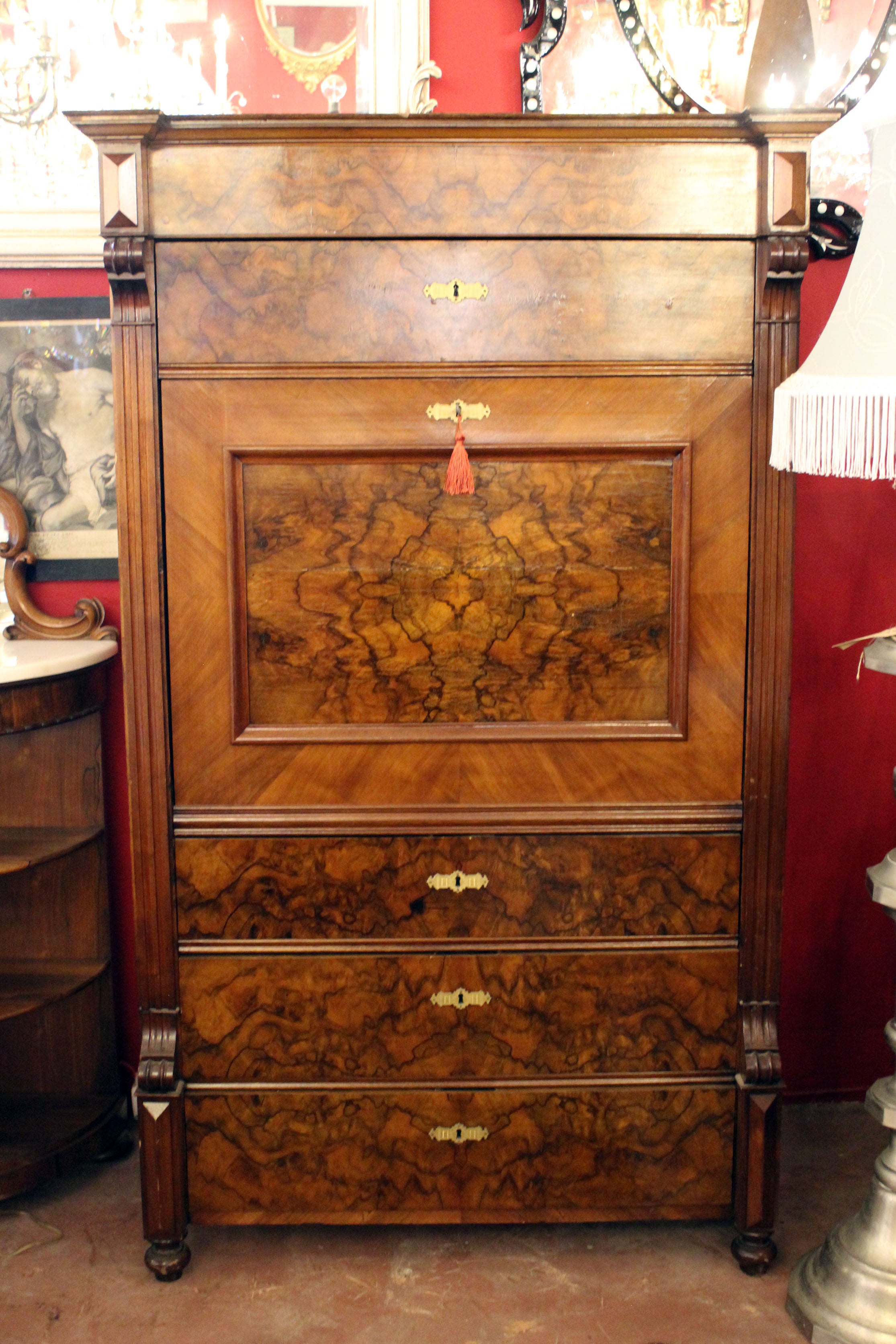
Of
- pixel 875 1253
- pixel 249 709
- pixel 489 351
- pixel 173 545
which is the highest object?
pixel 489 351

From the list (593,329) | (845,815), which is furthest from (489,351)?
(845,815)

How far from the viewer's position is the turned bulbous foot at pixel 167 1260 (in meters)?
1.92

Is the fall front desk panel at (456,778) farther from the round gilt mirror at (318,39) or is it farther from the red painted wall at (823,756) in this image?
the round gilt mirror at (318,39)

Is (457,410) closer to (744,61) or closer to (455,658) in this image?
(455,658)

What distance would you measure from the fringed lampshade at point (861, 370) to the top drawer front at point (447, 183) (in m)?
0.21

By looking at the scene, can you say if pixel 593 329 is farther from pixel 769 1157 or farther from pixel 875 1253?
pixel 875 1253

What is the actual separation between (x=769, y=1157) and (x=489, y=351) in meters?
1.40

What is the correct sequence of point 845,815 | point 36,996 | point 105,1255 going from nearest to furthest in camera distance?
1. point 105,1255
2. point 36,996
3. point 845,815

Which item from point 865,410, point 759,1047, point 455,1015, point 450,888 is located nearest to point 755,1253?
point 759,1047

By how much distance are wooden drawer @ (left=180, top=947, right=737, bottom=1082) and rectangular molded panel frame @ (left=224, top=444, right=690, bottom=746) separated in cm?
37

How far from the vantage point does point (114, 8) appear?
2.20 m

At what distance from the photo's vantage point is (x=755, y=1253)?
193 cm

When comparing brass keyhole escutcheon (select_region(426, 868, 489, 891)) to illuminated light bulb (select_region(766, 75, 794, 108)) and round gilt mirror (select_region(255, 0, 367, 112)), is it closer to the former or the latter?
round gilt mirror (select_region(255, 0, 367, 112))

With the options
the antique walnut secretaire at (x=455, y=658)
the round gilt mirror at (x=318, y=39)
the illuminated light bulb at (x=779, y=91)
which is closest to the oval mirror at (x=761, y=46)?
the illuminated light bulb at (x=779, y=91)
